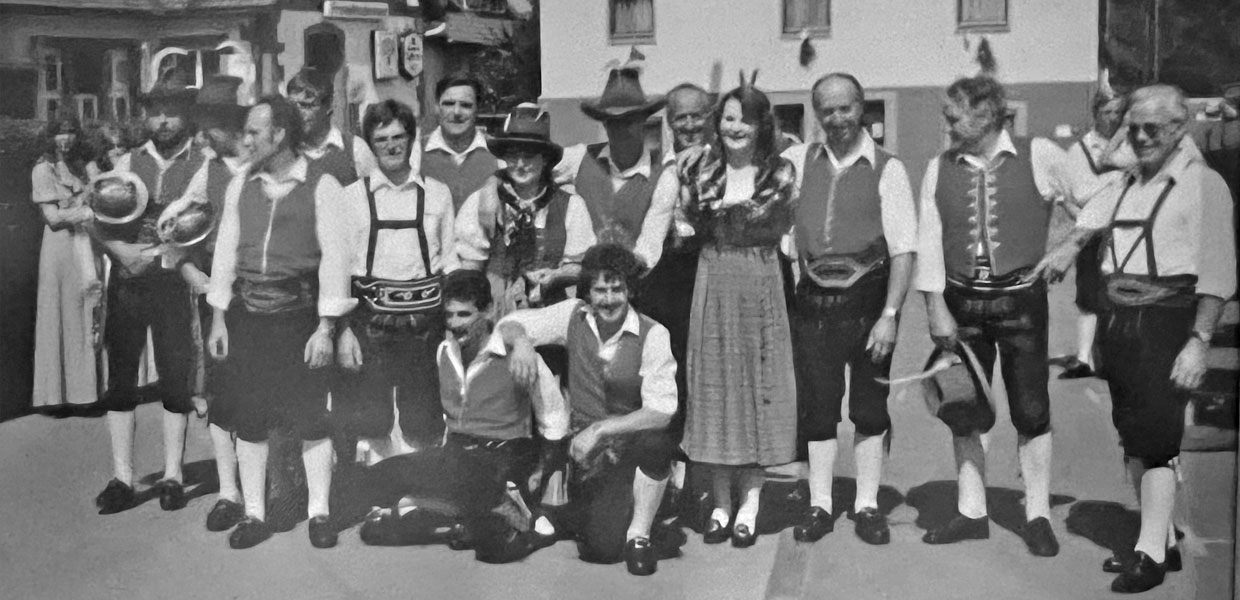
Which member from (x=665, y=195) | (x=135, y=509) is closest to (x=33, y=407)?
(x=135, y=509)

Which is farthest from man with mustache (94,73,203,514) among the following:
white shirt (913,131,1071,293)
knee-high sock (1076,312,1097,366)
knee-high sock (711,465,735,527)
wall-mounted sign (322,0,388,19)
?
knee-high sock (1076,312,1097,366)

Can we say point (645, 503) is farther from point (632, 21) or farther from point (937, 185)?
point (632, 21)

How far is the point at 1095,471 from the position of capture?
365cm

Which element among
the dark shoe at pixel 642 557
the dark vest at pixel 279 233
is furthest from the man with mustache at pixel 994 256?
the dark vest at pixel 279 233

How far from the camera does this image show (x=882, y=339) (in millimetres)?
3623

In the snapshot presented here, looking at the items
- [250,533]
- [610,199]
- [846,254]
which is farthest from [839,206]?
[250,533]

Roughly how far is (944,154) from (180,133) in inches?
98.1

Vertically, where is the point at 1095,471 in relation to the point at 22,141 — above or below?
below

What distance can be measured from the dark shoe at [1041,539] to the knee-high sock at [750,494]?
84cm

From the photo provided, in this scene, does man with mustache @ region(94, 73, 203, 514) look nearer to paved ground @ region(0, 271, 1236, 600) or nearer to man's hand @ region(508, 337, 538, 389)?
paved ground @ region(0, 271, 1236, 600)

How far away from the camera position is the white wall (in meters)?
3.57

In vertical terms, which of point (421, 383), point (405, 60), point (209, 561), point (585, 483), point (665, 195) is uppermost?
point (405, 60)

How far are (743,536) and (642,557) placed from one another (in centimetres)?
33

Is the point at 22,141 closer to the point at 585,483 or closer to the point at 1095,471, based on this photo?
the point at 585,483
